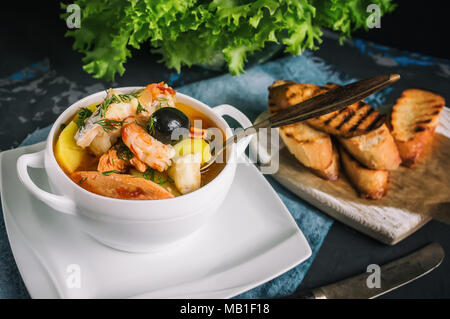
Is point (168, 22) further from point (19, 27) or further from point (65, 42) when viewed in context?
point (19, 27)

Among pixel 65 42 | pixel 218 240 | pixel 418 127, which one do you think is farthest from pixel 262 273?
pixel 65 42

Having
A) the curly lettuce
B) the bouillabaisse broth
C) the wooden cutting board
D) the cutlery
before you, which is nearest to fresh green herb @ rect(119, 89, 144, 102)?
the bouillabaisse broth

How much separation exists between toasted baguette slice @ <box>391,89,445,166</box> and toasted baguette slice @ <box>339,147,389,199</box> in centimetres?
20

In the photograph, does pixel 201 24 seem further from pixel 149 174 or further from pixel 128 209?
pixel 128 209

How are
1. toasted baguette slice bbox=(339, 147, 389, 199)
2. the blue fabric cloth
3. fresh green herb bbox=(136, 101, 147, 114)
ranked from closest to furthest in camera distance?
fresh green herb bbox=(136, 101, 147, 114) < the blue fabric cloth < toasted baguette slice bbox=(339, 147, 389, 199)

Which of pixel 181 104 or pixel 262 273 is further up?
pixel 181 104

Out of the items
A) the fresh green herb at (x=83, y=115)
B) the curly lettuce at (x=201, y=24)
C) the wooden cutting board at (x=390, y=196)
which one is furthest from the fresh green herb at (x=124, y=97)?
the wooden cutting board at (x=390, y=196)

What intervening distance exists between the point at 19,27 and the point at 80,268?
2.12m

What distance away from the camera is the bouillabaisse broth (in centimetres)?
131

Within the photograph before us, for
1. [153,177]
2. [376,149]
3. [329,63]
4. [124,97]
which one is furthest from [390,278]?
[329,63]

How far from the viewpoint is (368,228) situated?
6.08 feet

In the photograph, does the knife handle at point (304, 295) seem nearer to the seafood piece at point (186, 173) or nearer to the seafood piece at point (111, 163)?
the seafood piece at point (186, 173)

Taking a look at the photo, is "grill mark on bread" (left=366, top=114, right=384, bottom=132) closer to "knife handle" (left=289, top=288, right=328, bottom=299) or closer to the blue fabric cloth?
the blue fabric cloth

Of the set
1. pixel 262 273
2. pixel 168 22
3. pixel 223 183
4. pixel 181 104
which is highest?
pixel 168 22
